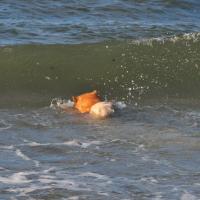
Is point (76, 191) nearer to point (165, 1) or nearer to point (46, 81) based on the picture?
point (46, 81)

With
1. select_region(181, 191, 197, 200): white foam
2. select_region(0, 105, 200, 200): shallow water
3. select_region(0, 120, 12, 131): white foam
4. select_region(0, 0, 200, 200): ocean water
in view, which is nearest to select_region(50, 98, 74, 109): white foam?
select_region(0, 0, 200, 200): ocean water

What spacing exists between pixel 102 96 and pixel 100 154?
9.10 ft

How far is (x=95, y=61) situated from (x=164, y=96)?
1.53m

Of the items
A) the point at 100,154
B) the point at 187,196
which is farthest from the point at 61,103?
the point at 187,196

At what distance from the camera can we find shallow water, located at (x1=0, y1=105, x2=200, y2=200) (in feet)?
19.7

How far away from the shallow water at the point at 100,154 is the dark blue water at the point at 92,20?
130 inches

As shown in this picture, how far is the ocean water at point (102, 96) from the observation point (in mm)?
6219

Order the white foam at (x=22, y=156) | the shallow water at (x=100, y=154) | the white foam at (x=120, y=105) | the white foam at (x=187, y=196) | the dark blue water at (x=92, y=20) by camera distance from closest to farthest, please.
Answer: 1. the white foam at (x=187, y=196)
2. the shallow water at (x=100, y=154)
3. the white foam at (x=22, y=156)
4. the white foam at (x=120, y=105)
5. the dark blue water at (x=92, y=20)

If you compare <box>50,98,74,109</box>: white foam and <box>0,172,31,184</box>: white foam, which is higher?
<box>0,172,31,184</box>: white foam

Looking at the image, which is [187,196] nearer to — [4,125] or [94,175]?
[94,175]

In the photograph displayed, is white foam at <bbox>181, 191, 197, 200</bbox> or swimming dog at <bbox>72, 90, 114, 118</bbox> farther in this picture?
swimming dog at <bbox>72, 90, 114, 118</bbox>

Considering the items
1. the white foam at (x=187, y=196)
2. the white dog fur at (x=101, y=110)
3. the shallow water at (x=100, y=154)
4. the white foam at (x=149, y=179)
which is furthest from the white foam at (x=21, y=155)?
the white foam at (x=187, y=196)

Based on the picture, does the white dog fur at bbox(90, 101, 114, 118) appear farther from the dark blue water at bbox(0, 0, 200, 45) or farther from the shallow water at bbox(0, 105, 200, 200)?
the dark blue water at bbox(0, 0, 200, 45)

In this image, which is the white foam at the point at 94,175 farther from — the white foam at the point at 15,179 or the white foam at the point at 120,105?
the white foam at the point at 120,105
